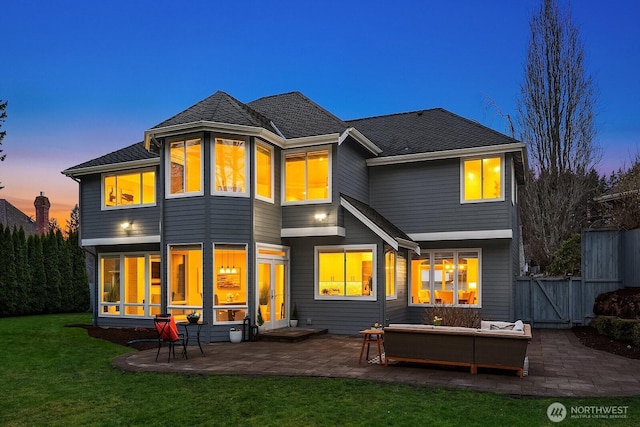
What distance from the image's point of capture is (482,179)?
1447 centimetres

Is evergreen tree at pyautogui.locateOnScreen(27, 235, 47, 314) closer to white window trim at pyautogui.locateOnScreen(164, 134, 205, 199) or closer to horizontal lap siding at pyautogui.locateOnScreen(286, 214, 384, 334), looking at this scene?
white window trim at pyautogui.locateOnScreen(164, 134, 205, 199)

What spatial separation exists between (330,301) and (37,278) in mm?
12882

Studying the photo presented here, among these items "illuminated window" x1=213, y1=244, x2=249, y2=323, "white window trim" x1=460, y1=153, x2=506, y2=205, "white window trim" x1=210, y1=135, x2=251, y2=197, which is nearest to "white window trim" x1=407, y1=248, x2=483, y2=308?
"white window trim" x1=460, y1=153, x2=506, y2=205

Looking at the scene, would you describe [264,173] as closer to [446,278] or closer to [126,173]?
[126,173]

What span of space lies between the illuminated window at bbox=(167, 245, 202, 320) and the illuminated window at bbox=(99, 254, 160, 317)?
239cm

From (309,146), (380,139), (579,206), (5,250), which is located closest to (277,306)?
(309,146)

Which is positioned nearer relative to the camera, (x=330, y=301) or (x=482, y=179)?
(x=330, y=301)

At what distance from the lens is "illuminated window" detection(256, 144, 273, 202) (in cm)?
1309

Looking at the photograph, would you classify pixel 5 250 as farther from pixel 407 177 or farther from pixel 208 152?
pixel 407 177

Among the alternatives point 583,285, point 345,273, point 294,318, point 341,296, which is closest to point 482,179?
point 583,285

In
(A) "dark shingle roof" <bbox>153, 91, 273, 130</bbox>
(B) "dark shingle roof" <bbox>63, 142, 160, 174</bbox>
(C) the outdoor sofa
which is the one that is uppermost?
(A) "dark shingle roof" <bbox>153, 91, 273, 130</bbox>

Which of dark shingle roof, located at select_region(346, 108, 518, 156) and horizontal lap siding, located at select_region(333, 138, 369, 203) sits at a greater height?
dark shingle roof, located at select_region(346, 108, 518, 156)

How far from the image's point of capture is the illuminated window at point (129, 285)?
1502cm

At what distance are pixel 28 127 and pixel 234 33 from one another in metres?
10.9
